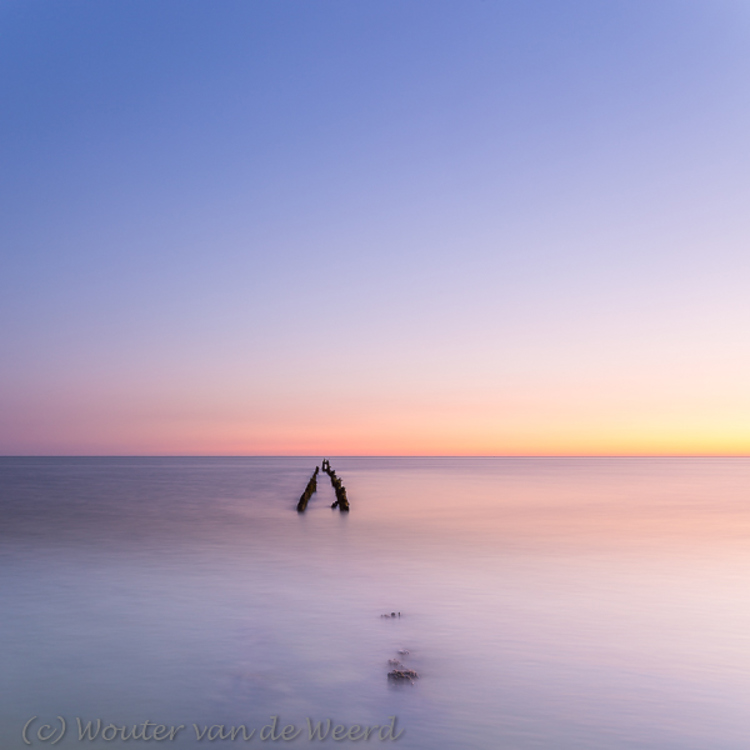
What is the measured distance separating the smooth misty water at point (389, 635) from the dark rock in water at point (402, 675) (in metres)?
0.10

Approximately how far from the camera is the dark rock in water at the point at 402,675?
7.70m

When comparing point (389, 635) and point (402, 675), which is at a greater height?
point (402, 675)

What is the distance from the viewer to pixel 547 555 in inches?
700

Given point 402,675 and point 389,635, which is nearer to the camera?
point 402,675

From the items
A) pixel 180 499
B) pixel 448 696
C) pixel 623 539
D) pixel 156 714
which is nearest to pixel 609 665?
pixel 448 696

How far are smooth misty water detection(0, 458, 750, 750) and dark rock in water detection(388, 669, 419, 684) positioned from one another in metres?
0.10

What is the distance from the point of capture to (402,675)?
7.78 meters

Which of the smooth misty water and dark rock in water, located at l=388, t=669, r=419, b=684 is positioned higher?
dark rock in water, located at l=388, t=669, r=419, b=684

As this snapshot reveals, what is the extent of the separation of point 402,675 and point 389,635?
196cm

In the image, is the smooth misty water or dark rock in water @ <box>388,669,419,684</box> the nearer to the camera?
the smooth misty water

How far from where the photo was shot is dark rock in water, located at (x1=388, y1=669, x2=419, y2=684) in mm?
7699

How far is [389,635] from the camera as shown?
31.9ft

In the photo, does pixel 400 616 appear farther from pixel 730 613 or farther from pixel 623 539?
pixel 623 539

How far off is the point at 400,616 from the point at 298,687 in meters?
3.68
